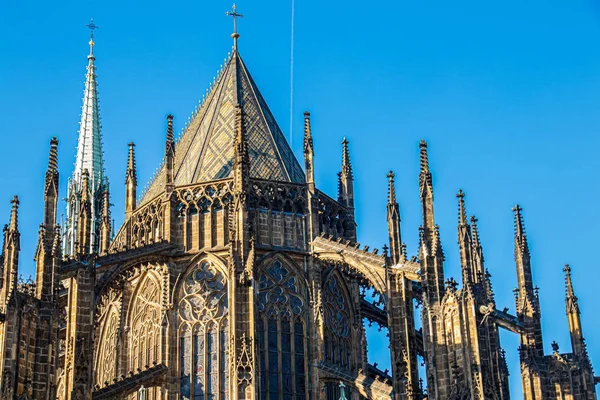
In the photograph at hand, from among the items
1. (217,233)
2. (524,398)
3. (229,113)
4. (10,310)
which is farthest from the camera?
(229,113)

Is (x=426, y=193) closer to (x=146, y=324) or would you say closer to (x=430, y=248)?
(x=430, y=248)

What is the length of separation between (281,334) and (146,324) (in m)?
5.27

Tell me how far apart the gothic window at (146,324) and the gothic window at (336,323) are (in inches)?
246

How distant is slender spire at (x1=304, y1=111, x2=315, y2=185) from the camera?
179ft

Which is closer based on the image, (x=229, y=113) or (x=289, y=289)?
(x=289, y=289)

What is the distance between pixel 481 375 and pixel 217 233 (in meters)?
12.6

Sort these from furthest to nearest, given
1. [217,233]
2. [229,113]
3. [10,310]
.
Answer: [229,113] → [217,233] → [10,310]

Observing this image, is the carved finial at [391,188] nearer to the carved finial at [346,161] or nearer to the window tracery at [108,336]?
the carved finial at [346,161]

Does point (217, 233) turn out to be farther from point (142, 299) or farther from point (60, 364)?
point (60, 364)

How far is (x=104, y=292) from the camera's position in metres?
50.1

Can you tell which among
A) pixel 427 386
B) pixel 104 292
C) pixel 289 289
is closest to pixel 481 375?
pixel 427 386

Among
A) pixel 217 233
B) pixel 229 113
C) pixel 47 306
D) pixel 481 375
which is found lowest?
pixel 481 375

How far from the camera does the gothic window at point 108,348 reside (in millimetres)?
53700

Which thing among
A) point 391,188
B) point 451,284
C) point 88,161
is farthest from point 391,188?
point 88,161
